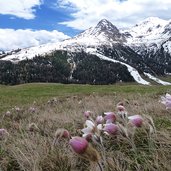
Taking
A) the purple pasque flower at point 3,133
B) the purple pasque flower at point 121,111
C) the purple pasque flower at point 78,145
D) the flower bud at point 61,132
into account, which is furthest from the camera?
the purple pasque flower at point 3,133

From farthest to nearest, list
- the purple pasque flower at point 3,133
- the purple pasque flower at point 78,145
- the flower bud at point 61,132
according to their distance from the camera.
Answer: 1. the purple pasque flower at point 3,133
2. the flower bud at point 61,132
3. the purple pasque flower at point 78,145

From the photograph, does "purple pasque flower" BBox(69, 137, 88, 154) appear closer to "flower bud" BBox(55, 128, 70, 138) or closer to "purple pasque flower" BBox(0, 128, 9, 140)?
"flower bud" BBox(55, 128, 70, 138)

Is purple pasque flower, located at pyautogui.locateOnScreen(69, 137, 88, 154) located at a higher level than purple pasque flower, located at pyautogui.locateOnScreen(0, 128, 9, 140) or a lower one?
higher

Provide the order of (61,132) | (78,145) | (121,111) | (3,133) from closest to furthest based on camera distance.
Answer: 1. (78,145)
2. (61,132)
3. (121,111)
4. (3,133)

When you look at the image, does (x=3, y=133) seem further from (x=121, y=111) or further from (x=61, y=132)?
(x=61, y=132)

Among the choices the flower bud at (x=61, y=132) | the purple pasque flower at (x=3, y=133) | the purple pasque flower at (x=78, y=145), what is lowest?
the purple pasque flower at (x=3, y=133)

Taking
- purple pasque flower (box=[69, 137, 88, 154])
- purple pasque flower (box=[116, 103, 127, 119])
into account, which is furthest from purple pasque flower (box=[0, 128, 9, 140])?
purple pasque flower (box=[69, 137, 88, 154])

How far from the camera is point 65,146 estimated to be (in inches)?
208

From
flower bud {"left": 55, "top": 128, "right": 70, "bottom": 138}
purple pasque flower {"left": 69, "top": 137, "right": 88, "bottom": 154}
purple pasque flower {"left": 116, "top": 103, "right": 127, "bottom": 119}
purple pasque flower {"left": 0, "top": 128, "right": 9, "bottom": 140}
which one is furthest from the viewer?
purple pasque flower {"left": 0, "top": 128, "right": 9, "bottom": 140}

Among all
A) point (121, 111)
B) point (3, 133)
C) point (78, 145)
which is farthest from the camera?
point (3, 133)

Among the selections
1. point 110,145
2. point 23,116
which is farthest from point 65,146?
point 23,116

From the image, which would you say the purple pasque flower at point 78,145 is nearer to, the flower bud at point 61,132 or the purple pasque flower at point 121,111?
the flower bud at point 61,132

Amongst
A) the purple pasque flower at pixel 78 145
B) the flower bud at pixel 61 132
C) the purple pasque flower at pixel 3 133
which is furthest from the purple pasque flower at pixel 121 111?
the purple pasque flower at pixel 3 133

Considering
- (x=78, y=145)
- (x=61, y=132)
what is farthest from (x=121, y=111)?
(x=78, y=145)
